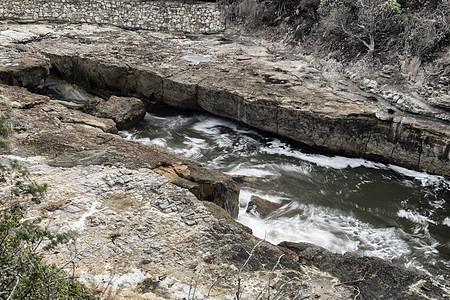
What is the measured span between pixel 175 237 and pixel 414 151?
19.5 ft

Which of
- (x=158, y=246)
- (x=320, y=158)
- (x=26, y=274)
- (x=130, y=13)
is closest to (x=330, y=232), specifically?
(x=320, y=158)

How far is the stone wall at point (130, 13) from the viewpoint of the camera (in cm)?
1503

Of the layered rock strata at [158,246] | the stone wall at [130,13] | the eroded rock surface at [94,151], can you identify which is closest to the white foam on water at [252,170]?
the eroded rock surface at [94,151]

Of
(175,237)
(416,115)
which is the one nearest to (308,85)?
(416,115)

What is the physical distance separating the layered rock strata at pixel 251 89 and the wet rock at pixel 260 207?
2511 mm

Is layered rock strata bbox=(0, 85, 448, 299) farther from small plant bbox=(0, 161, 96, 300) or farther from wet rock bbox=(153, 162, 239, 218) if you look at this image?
small plant bbox=(0, 161, 96, 300)

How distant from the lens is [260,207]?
22.8 ft

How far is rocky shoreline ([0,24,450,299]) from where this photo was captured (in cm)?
413

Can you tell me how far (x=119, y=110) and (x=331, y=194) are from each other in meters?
5.70

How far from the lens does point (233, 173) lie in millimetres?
8516

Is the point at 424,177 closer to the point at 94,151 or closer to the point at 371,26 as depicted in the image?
the point at 371,26

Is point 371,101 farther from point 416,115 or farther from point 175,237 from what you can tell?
point 175,237

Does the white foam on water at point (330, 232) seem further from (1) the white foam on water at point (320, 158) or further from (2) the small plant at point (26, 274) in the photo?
(2) the small plant at point (26, 274)

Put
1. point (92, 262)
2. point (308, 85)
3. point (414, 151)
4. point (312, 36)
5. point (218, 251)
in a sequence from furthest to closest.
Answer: point (312, 36) → point (308, 85) → point (414, 151) → point (218, 251) → point (92, 262)
